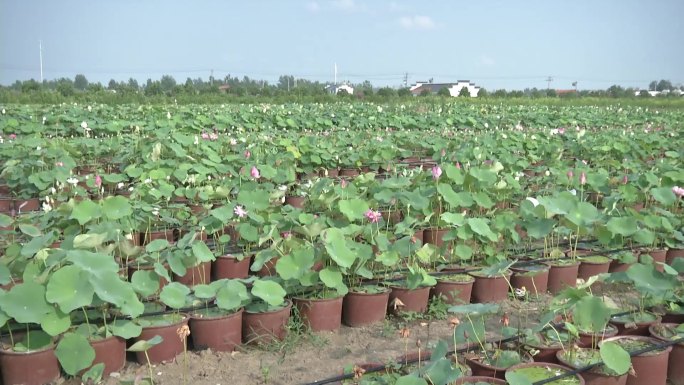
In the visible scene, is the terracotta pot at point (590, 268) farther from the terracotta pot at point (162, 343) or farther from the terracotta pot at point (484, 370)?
the terracotta pot at point (162, 343)

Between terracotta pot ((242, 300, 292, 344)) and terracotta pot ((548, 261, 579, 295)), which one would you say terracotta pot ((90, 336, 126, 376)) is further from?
terracotta pot ((548, 261, 579, 295))

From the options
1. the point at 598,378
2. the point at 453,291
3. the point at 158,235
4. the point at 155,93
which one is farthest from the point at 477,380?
the point at 155,93

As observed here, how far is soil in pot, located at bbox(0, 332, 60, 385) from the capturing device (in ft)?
7.88

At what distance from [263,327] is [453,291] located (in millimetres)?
1107

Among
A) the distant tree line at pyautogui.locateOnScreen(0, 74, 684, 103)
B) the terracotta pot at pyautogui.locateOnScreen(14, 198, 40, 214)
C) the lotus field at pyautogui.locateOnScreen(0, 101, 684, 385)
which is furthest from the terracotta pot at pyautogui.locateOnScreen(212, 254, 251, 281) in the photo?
the distant tree line at pyautogui.locateOnScreen(0, 74, 684, 103)

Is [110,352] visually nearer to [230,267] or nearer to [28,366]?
[28,366]

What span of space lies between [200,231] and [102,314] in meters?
1.28

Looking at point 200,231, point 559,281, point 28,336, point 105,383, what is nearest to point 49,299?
point 28,336

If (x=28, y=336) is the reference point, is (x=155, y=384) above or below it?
below

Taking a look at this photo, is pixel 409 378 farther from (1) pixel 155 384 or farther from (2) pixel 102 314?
(2) pixel 102 314

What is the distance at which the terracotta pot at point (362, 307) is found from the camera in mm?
3178

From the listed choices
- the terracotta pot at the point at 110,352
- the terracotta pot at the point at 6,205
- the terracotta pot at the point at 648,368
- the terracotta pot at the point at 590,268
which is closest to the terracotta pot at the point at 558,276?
the terracotta pot at the point at 590,268

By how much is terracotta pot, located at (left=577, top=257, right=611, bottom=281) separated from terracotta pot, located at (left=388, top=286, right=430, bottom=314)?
122cm

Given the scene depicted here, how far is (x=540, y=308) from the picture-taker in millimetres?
3418
